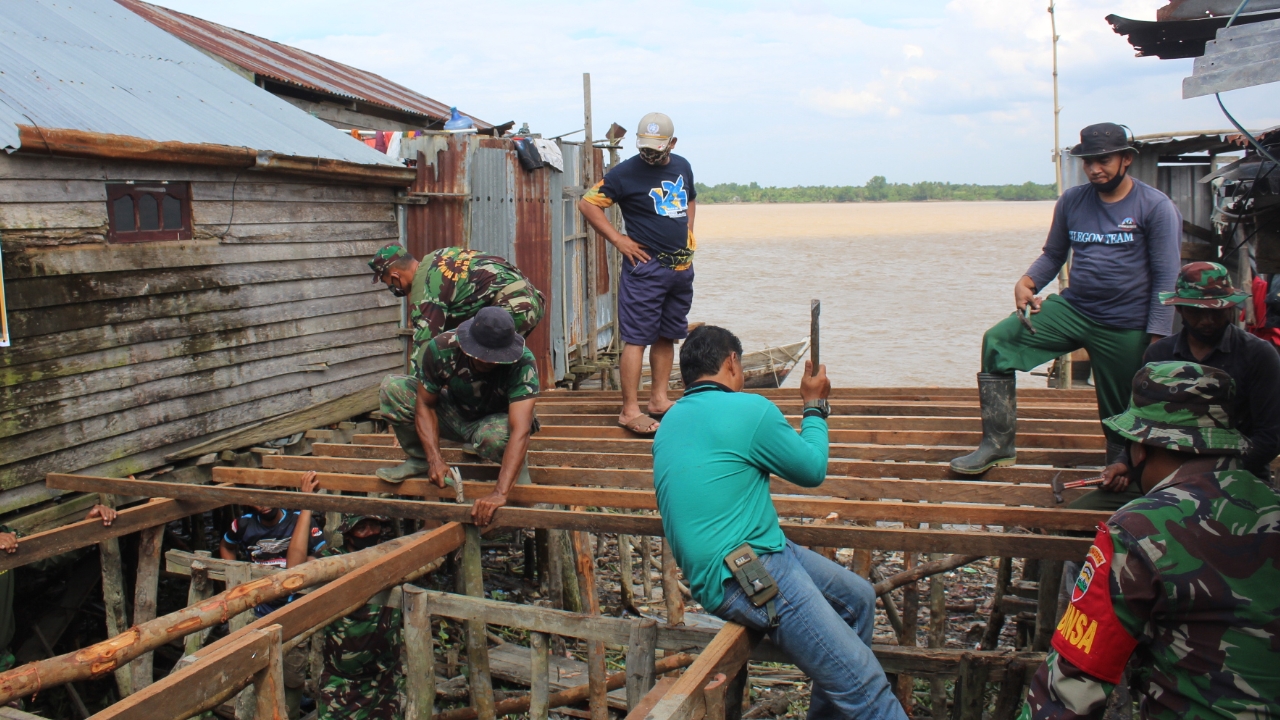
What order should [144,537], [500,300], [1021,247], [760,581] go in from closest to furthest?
[760,581] < [500,300] < [144,537] < [1021,247]

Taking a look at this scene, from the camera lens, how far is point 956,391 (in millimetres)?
7238

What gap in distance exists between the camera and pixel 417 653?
4410 mm

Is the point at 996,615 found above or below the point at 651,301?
below

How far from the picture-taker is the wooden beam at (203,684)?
2777mm

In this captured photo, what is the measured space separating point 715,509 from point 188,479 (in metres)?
5.21

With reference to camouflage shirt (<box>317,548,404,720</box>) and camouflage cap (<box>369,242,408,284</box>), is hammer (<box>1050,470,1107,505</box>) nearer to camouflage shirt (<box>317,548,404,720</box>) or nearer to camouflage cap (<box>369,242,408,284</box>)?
camouflage shirt (<box>317,548,404,720</box>)

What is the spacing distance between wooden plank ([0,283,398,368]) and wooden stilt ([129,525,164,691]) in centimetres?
129

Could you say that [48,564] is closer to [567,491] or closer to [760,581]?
[567,491]

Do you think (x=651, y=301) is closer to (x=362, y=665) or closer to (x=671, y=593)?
(x=671, y=593)

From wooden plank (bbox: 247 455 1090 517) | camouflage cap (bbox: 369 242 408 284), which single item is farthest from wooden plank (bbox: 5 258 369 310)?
camouflage cap (bbox: 369 242 408 284)

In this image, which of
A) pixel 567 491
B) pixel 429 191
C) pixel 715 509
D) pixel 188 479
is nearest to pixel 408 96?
pixel 429 191

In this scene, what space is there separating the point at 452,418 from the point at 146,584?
2.29 meters

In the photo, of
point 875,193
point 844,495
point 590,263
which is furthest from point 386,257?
point 875,193

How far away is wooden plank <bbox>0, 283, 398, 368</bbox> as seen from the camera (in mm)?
5753
